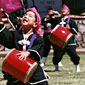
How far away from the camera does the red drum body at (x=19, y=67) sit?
4.48 metres

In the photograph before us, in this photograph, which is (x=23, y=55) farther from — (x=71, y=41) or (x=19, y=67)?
(x=71, y=41)

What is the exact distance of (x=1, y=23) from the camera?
15.6 feet

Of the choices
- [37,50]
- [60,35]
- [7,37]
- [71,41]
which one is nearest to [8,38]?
[7,37]

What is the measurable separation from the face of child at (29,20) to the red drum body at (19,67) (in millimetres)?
375

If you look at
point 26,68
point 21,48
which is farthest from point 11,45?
point 26,68

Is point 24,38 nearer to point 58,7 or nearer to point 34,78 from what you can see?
point 34,78

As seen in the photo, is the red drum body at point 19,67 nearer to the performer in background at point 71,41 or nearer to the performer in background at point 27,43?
the performer in background at point 27,43

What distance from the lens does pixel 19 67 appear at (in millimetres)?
4477

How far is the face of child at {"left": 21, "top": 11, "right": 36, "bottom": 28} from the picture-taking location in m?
4.75

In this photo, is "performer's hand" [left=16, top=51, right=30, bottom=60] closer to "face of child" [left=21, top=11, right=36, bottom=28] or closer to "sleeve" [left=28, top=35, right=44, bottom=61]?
"sleeve" [left=28, top=35, right=44, bottom=61]

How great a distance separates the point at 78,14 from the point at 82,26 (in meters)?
0.56

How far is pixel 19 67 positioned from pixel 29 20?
0.65 metres

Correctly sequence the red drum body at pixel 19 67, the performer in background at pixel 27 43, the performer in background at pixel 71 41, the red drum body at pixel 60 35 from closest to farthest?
the red drum body at pixel 19 67, the performer in background at pixel 27 43, the red drum body at pixel 60 35, the performer in background at pixel 71 41

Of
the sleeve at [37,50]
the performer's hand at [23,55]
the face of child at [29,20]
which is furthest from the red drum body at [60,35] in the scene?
the performer's hand at [23,55]
